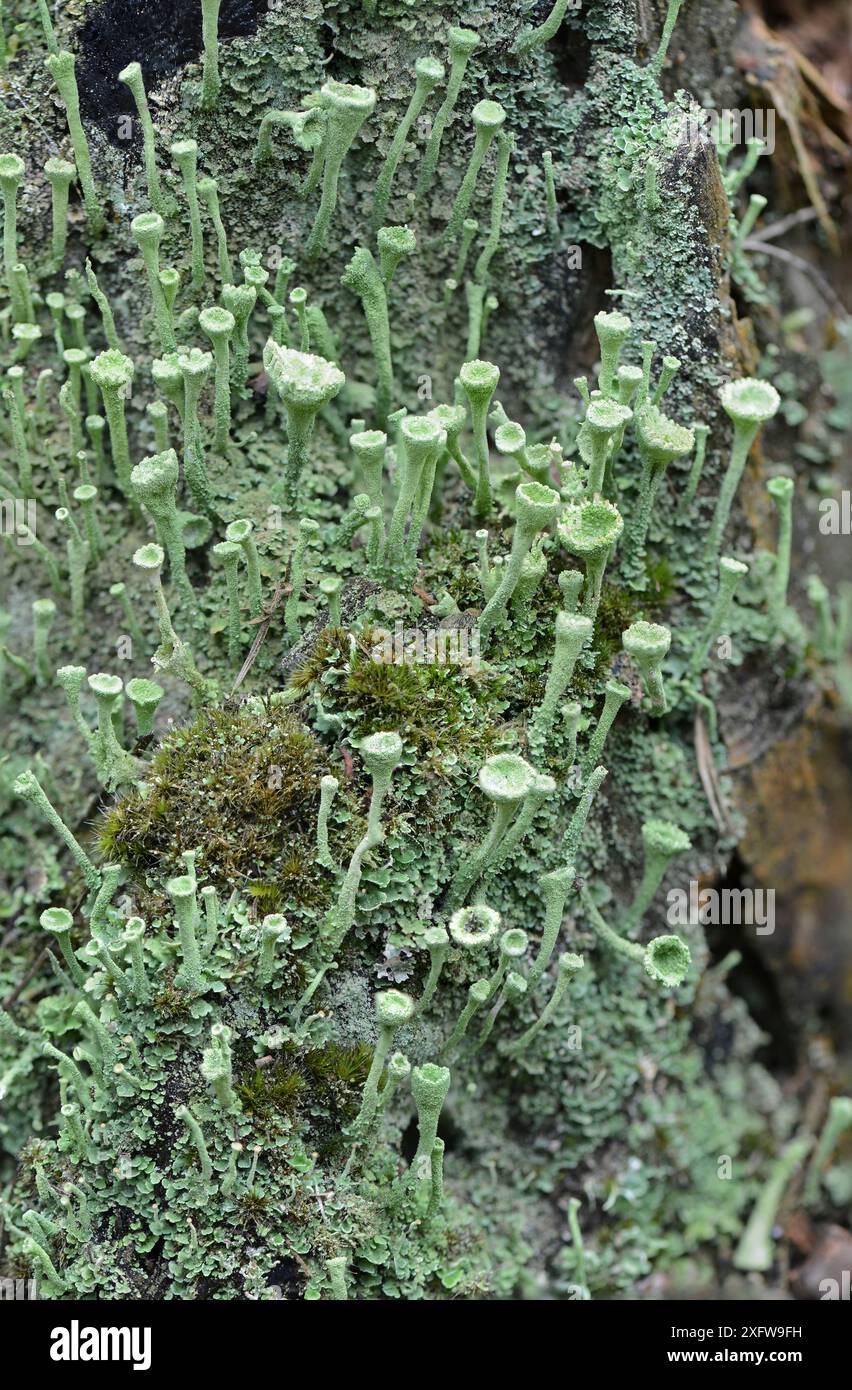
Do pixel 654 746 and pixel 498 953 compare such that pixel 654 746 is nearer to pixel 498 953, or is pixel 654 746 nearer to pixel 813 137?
pixel 498 953

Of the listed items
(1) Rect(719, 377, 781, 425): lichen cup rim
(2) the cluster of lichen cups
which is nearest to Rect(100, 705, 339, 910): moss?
(2) the cluster of lichen cups

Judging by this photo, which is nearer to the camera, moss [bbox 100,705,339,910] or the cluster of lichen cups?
the cluster of lichen cups

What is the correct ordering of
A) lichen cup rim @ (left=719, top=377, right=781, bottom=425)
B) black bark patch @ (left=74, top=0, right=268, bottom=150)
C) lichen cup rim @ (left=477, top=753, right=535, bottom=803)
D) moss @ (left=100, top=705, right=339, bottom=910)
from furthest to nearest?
1. black bark patch @ (left=74, top=0, right=268, bottom=150)
2. lichen cup rim @ (left=719, top=377, right=781, bottom=425)
3. moss @ (left=100, top=705, right=339, bottom=910)
4. lichen cup rim @ (left=477, top=753, right=535, bottom=803)

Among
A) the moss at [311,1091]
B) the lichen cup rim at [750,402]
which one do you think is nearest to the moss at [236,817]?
the moss at [311,1091]

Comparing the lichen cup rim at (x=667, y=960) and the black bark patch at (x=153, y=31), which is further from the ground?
the black bark patch at (x=153, y=31)

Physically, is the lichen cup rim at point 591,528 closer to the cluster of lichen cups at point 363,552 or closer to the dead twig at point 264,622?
the cluster of lichen cups at point 363,552

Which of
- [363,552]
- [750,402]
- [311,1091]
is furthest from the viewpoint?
[363,552]

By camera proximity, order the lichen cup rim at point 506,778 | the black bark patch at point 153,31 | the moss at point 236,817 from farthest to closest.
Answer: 1. the black bark patch at point 153,31
2. the moss at point 236,817
3. the lichen cup rim at point 506,778

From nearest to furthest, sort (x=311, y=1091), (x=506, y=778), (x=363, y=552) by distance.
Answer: (x=506, y=778)
(x=311, y=1091)
(x=363, y=552)

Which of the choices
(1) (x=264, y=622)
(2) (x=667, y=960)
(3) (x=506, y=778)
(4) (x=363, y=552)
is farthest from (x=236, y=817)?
(2) (x=667, y=960)

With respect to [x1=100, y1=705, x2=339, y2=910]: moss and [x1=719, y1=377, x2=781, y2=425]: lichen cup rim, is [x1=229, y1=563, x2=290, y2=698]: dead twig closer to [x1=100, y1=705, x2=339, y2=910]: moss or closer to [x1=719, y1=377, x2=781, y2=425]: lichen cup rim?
[x1=100, y1=705, x2=339, y2=910]: moss

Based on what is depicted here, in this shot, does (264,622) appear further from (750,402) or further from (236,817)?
(750,402)
